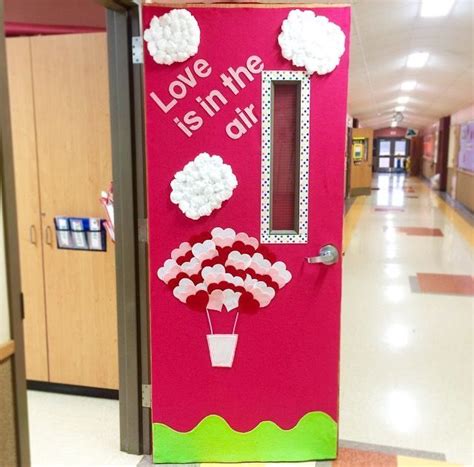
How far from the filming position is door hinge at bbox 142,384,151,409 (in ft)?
9.43

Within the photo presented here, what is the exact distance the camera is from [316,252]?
8.69 ft

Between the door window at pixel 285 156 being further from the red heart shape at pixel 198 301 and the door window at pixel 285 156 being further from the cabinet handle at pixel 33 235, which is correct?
the cabinet handle at pixel 33 235

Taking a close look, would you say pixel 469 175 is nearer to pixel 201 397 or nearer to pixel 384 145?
pixel 201 397

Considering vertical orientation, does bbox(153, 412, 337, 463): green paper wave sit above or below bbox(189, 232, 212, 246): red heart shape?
below

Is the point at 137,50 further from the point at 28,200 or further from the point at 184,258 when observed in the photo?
the point at 28,200

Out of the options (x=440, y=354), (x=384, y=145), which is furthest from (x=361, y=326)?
(x=384, y=145)

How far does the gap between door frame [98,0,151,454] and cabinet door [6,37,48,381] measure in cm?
95

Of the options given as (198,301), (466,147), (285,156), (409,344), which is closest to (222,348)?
(198,301)

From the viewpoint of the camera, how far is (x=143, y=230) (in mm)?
2764

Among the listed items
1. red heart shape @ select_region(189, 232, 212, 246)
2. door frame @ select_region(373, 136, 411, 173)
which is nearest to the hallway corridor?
red heart shape @ select_region(189, 232, 212, 246)

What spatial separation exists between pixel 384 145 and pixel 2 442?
1395 inches

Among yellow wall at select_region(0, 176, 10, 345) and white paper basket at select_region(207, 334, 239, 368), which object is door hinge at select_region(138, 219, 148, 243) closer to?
white paper basket at select_region(207, 334, 239, 368)

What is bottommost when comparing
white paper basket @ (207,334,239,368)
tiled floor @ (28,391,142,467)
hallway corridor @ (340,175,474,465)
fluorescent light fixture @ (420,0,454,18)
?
Result: tiled floor @ (28,391,142,467)

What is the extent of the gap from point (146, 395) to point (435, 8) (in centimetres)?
566
